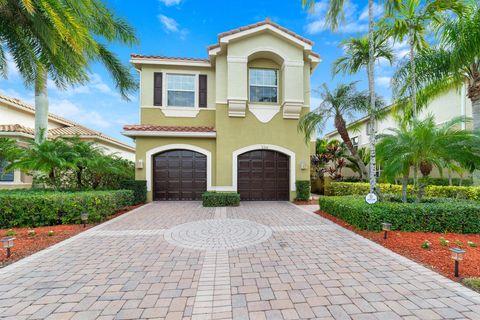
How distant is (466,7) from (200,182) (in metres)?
13.3

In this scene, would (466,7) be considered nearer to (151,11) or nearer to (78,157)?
(151,11)

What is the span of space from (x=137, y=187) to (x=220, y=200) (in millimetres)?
4725

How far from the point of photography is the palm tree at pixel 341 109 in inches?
313

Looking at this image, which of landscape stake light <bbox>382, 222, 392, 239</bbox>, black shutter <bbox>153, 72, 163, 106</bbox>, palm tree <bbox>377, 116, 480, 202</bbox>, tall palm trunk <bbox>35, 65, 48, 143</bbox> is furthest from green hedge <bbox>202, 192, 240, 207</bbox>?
tall palm trunk <bbox>35, 65, 48, 143</bbox>

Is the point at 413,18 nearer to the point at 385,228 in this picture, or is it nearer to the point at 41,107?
the point at 385,228

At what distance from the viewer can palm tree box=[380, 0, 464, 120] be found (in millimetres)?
7332

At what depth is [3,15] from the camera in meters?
6.91

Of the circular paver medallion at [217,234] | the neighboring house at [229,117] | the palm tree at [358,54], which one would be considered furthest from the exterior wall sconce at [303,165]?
the circular paver medallion at [217,234]

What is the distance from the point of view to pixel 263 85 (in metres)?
12.2

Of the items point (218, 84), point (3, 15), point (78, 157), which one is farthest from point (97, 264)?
point (218, 84)

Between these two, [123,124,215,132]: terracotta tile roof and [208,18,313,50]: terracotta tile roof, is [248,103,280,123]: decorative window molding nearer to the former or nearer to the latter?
[123,124,215,132]: terracotta tile roof

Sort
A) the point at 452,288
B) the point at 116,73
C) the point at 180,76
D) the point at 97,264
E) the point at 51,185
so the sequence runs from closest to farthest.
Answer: the point at 452,288 → the point at 97,264 → the point at 51,185 → the point at 116,73 → the point at 180,76

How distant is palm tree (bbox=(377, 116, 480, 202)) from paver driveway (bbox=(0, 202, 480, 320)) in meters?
3.03

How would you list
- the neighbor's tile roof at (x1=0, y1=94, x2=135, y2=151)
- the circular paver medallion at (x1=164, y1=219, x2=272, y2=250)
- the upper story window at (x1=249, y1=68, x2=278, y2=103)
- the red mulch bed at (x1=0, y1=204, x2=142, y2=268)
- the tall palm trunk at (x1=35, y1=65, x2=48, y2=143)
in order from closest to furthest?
the red mulch bed at (x1=0, y1=204, x2=142, y2=268), the circular paver medallion at (x1=164, y1=219, x2=272, y2=250), the tall palm trunk at (x1=35, y1=65, x2=48, y2=143), the upper story window at (x1=249, y1=68, x2=278, y2=103), the neighbor's tile roof at (x1=0, y1=94, x2=135, y2=151)
